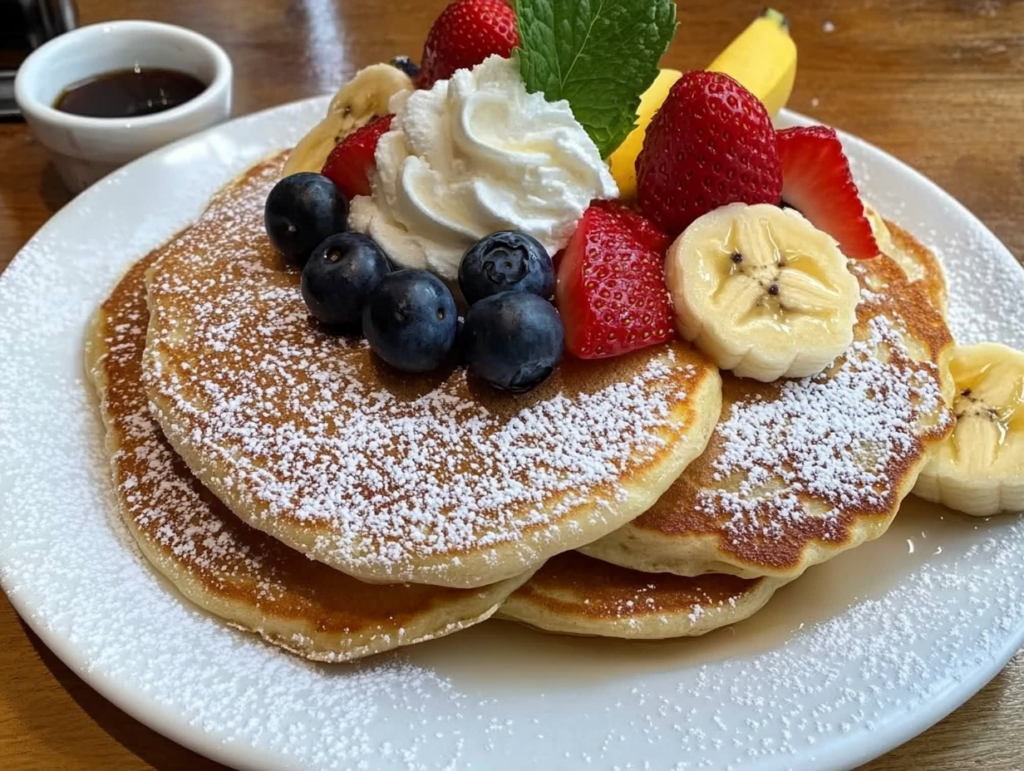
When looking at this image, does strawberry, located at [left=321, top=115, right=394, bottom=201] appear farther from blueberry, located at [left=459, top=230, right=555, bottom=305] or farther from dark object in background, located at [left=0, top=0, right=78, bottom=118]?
dark object in background, located at [left=0, top=0, right=78, bottom=118]

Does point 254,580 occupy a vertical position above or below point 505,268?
below

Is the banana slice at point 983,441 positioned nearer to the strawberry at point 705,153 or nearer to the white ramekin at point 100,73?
the strawberry at point 705,153

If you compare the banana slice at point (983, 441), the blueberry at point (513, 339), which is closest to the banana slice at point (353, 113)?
the blueberry at point (513, 339)

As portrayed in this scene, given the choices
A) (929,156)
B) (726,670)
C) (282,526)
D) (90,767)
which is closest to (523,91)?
(282,526)

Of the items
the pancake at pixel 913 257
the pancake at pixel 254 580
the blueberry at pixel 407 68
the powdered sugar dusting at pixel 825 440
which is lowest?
the pancake at pixel 254 580

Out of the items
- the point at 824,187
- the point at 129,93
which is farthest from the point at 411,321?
the point at 129,93

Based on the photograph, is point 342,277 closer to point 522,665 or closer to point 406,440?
point 406,440

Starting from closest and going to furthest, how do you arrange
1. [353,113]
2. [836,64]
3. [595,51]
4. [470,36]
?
[595,51]
[470,36]
[353,113]
[836,64]
